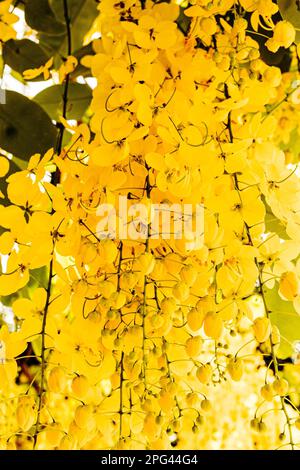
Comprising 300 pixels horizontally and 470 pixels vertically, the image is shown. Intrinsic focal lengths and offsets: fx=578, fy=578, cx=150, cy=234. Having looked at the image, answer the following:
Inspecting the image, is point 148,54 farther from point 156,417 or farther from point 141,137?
point 156,417

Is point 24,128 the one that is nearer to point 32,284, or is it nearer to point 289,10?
point 32,284

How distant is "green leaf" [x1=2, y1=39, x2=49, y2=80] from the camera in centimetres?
66

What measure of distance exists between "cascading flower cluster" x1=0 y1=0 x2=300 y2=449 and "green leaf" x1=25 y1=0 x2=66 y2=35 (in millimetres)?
251

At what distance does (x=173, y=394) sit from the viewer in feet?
1.35

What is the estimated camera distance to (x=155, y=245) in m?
0.43

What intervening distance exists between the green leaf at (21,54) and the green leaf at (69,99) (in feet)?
0.15

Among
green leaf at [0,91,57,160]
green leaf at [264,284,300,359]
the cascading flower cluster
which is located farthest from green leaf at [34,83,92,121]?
green leaf at [264,284,300,359]

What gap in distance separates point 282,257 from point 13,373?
0.22m

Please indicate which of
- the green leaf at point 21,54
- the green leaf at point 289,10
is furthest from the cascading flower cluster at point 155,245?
the green leaf at point 21,54

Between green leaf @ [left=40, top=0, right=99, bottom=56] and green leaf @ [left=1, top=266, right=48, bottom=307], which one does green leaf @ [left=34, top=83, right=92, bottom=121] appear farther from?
green leaf @ [left=1, top=266, right=48, bottom=307]

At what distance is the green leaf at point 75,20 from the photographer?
69cm

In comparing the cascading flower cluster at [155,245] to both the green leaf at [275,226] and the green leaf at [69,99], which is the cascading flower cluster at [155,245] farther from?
the green leaf at [69,99]
